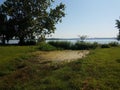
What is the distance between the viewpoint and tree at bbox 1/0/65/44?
38031 mm

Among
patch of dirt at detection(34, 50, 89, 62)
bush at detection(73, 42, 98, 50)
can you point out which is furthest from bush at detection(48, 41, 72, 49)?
patch of dirt at detection(34, 50, 89, 62)

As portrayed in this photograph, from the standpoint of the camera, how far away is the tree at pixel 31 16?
3803 cm

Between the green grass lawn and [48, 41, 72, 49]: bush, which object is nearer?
the green grass lawn

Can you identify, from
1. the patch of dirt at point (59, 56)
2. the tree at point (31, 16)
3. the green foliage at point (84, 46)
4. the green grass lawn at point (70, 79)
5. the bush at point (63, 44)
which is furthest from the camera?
the tree at point (31, 16)

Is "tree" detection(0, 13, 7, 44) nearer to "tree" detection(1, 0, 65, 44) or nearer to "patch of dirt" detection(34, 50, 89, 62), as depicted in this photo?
"tree" detection(1, 0, 65, 44)

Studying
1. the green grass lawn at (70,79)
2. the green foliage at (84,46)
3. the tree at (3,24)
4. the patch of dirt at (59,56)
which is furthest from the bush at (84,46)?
the tree at (3,24)

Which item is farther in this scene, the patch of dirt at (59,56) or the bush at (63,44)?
the bush at (63,44)

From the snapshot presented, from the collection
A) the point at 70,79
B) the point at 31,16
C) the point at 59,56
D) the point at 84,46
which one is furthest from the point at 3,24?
the point at 70,79

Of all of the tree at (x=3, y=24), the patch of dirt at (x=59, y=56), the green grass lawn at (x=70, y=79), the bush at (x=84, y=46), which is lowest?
the green grass lawn at (x=70, y=79)

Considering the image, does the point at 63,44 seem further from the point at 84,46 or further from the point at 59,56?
the point at 59,56

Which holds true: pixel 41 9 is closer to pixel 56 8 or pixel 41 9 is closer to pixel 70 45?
pixel 56 8

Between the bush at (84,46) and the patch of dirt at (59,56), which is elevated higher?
the bush at (84,46)

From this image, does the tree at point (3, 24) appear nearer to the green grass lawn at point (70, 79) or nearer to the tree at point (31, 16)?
the tree at point (31, 16)

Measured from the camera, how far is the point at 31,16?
1497 inches
